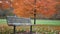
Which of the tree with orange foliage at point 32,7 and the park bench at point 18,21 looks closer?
the park bench at point 18,21

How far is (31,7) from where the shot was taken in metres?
4.11

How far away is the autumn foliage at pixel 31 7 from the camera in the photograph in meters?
4.07

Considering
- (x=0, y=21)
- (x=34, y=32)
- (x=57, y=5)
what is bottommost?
(x=34, y=32)

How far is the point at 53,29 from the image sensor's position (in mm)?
4219

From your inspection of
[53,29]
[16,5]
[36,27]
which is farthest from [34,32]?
[16,5]

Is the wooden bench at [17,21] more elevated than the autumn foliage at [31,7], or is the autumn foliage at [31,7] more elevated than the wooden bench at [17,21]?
the autumn foliage at [31,7]

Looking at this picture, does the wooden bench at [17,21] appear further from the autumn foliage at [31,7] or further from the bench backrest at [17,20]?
the autumn foliage at [31,7]

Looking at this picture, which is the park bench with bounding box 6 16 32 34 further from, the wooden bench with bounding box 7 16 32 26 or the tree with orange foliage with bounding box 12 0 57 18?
the tree with orange foliage with bounding box 12 0 57 18

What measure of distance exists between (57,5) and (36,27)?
635 mm

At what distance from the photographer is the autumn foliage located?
160 inches

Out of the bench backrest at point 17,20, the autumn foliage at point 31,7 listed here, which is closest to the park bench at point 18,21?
the bench backrest at point 17,20

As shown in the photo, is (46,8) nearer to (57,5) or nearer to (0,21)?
(57,5)

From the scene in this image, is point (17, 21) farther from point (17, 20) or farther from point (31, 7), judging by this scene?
point (31, 7)

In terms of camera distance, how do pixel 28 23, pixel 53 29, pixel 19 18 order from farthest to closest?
pixel 53 29, pixel 19 18, pixel 28 23
